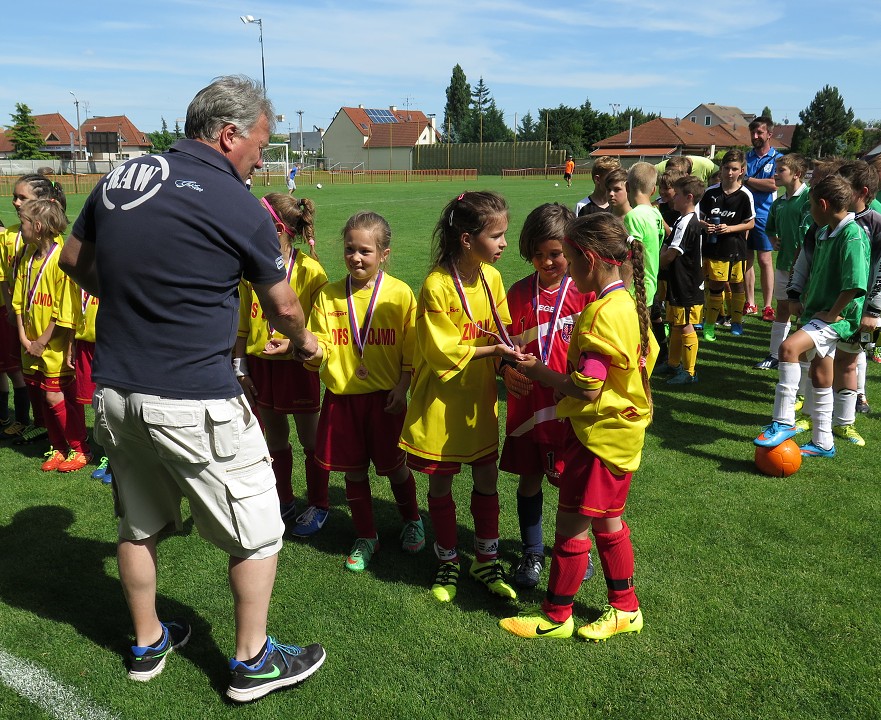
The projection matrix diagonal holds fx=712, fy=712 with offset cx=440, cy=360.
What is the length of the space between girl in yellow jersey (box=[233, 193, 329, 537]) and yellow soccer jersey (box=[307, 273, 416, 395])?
0.52 meters

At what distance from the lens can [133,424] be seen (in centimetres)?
269

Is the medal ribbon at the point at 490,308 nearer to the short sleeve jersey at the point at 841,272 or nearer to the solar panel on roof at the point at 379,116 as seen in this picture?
the short sleeve jersey at the point at 841,272

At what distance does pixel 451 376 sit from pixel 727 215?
6.90 meters

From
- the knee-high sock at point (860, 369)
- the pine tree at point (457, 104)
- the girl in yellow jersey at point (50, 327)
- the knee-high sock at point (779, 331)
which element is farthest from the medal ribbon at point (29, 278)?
the pine tree at point (457, 104)

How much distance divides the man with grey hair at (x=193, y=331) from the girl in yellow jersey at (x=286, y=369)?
1475mm

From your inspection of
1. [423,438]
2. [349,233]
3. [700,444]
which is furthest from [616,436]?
[700,444]

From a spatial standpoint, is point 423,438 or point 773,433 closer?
point 423,438

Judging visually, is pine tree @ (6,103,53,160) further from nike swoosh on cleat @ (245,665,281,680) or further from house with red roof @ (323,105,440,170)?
nike swoosh on cleat @ (245,665,281,680)

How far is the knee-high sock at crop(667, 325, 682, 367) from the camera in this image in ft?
24.9

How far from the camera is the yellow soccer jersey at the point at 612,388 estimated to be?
9.98 feet

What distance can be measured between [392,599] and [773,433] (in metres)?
3.23

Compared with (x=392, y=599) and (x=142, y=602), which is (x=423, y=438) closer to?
(x=392, y=599)

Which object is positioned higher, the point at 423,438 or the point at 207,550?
the point at 423,438

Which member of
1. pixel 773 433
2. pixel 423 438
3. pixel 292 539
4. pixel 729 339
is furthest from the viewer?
pixel 729 339
